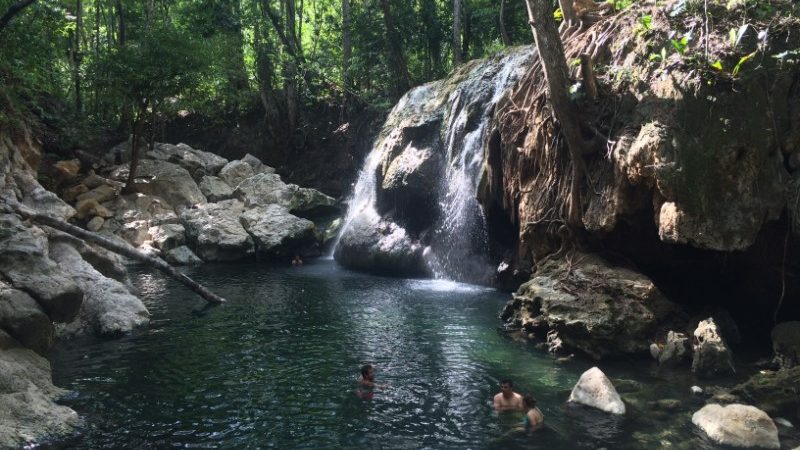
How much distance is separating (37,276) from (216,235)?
48.2 feet

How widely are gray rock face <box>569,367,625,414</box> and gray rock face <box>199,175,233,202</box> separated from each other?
26.3 meters

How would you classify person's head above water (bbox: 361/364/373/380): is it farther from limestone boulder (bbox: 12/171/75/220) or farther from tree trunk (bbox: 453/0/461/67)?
tree trunk (bbox: 453/0/461/67)

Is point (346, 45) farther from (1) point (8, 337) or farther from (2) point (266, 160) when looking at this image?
(1) point (8, 337)

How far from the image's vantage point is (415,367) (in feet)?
40.0

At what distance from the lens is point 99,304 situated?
15.3m

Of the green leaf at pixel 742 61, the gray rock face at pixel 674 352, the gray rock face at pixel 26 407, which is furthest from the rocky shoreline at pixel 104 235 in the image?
the green leaf at pixel 742 61

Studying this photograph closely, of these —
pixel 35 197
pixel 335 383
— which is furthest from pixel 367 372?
pixel 35 197

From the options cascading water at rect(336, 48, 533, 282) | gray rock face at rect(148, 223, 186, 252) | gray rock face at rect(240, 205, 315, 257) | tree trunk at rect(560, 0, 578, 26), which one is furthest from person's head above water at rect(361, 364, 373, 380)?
gray rock face at rect(148, 223, 186, 252)

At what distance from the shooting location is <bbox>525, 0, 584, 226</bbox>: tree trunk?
45.7 feet

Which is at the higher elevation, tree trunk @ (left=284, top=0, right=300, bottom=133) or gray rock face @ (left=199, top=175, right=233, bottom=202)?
tree trunk @ (left=284, top=0, right=300, bottom=133)

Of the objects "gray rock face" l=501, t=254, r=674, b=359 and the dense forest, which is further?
the dense forest

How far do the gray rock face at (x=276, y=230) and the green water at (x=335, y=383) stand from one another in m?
9.68

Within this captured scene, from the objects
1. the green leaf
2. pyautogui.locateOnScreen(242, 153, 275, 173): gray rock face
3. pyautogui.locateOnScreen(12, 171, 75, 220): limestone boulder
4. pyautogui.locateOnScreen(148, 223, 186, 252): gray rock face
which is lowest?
pyautogui.locateOnScreen(148, 223, 186, 252): gray rock face

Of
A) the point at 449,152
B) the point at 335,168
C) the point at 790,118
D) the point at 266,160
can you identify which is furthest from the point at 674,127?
the point at 266,160
